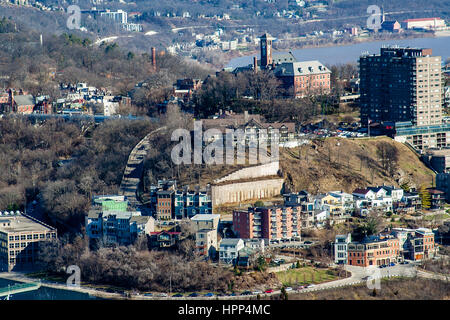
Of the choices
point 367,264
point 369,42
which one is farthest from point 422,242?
point 369,42

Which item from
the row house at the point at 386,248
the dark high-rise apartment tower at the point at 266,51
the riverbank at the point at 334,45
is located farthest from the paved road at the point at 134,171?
the riverbank at the point at 334,45

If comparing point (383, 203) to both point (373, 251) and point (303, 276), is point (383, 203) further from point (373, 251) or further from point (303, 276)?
point (303, 276)

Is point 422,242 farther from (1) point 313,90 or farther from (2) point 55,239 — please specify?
(1) point 313,90

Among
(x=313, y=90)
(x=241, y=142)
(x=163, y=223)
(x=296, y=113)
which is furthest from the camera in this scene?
(x=313, y=90)

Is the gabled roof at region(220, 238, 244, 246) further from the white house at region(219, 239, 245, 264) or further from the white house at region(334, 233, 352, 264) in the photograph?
the white house at region(334, 233, 352, 264)

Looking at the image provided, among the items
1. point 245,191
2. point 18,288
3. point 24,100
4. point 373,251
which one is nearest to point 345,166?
point 245,191

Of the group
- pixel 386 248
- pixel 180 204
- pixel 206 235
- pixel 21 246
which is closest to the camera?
pixel 206 235
